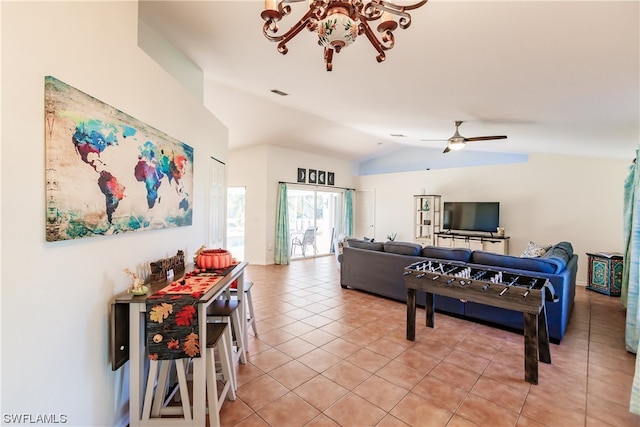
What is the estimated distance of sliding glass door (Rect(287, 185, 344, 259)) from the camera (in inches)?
304

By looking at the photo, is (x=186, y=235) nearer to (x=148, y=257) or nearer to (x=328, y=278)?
(x=148, y=257)

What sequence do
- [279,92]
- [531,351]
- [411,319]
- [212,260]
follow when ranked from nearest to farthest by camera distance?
[531,351] → [212,260] → [411,319] → [279,92]

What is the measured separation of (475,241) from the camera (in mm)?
6395

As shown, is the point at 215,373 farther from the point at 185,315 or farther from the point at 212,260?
the point at 212,260

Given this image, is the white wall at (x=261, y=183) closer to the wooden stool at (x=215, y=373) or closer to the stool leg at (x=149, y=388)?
the wooden stool at (x=215, y=373)

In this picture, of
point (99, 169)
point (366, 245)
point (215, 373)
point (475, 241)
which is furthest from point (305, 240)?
point (99, 169)

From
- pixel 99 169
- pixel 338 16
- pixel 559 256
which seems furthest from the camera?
pixel 559 256

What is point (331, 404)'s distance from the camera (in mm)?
2033

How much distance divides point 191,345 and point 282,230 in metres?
5.35

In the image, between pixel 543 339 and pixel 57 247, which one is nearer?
pixel 57 247

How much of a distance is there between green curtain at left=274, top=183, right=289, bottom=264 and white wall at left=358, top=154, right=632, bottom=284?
3740mm

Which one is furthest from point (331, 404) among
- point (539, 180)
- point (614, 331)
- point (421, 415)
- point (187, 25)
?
point (539, 180)

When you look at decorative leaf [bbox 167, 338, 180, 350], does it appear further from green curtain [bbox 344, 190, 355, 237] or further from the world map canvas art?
green curtain [bbox 344, 190, 355, 237]

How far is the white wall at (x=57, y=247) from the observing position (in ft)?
3.59
